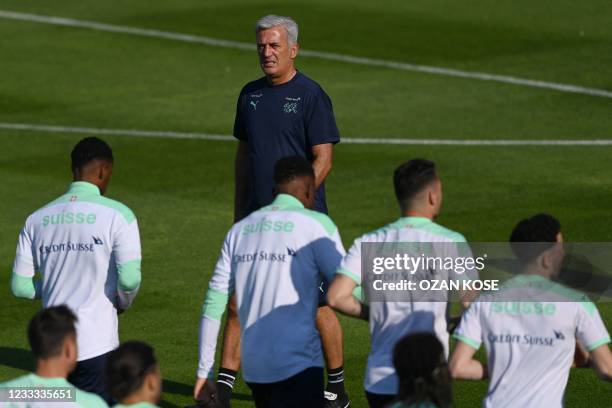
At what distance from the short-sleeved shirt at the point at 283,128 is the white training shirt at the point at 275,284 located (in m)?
2.26

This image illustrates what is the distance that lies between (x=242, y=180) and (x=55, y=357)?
434 centimetres

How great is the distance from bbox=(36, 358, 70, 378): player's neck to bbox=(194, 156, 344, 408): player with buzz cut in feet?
5.03

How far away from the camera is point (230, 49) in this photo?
2638 cm

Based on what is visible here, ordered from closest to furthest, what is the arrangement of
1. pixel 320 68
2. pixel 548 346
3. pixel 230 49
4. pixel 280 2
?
pixel 548 346, pixel 320 68, pixel 230 49, pixel 280 2

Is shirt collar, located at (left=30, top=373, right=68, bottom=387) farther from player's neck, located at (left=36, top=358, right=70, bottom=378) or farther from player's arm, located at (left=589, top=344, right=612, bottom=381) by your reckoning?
player's arm, located at (left=589, top=344, right=612, bottom=381)

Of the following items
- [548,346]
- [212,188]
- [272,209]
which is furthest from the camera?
[212,188]

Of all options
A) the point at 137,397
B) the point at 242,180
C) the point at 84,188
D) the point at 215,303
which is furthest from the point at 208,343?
the point at 242,180

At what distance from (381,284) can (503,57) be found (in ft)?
56.7

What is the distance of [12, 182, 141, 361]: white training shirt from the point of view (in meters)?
9.16

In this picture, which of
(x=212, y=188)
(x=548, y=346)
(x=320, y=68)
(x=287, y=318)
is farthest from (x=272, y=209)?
(x=320, y=68)

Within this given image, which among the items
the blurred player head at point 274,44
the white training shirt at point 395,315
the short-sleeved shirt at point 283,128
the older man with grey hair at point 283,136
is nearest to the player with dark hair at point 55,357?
the white training shirt at point 395,315

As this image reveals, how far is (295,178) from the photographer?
8680 mm

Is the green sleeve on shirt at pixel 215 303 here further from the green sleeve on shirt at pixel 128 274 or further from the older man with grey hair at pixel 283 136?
the older man with grey hair at pixel 283 136

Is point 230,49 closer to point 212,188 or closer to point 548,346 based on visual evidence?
point 212,188
